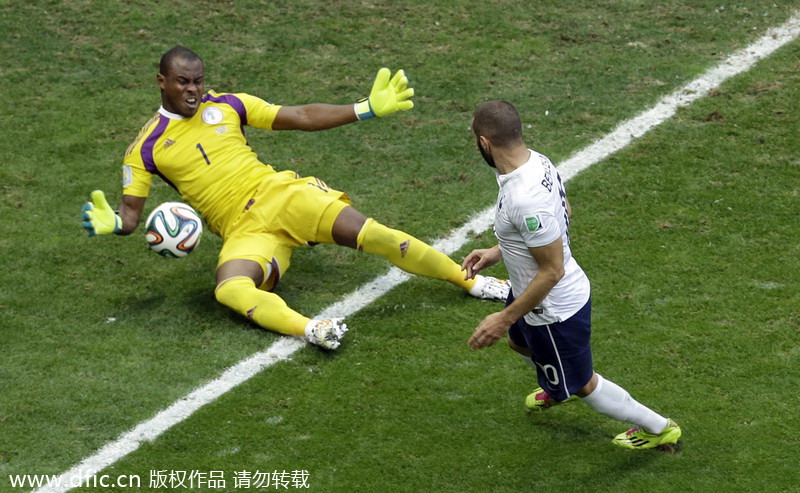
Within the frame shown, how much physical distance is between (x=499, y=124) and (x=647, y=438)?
71.6 inches

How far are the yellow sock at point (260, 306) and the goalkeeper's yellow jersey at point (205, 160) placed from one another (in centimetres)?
66

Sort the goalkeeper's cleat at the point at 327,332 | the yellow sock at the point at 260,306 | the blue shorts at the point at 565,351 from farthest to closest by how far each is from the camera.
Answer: the yellow sock at the point at 260,306, the goalkeeper's cleat at the point at 327,332, the blue shorts at the point at 565,351

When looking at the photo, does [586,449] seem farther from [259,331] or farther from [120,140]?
[120,140]

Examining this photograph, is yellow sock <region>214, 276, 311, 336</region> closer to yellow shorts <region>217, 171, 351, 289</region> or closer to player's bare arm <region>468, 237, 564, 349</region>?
yellow shorts <region>217, 171, 351, 289</region>

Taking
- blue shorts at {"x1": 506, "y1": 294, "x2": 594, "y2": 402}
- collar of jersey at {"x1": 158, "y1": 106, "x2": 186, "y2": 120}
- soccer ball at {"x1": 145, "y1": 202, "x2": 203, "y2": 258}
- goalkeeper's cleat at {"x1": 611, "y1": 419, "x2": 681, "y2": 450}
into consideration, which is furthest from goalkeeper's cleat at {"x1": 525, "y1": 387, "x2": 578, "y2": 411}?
collar of jersey at {"x1": 158, "y1": 106, "x2": 186, "y2": 120}

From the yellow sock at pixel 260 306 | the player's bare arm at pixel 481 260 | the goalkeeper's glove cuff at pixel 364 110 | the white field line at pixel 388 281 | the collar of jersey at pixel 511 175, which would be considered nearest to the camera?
the collar of jersey at pixel 511 175

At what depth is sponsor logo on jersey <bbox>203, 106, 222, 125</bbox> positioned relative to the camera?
25.5ft

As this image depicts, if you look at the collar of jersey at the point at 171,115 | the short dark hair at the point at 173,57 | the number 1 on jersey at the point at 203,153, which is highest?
the short dark hair at the point at 173,57

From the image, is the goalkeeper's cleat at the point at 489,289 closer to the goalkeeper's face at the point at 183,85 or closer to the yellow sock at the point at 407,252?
the yellow sock at the point at 407,252

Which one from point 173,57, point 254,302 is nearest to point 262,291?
point 254,302

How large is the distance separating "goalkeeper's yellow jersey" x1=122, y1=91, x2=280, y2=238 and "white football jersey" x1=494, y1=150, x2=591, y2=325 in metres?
2.72

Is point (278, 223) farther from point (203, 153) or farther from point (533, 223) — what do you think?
point (533, 223)

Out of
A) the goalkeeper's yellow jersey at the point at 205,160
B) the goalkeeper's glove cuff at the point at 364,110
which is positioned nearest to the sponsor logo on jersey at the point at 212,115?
the goalkeeper's yellow jersey at the point at 205,160

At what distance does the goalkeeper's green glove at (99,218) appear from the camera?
7.26 meters
